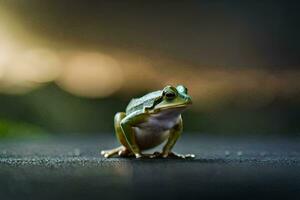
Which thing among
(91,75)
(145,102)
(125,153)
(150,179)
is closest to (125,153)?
(125,153)

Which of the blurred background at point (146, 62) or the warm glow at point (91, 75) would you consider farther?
the warm glow at point (91, 75)

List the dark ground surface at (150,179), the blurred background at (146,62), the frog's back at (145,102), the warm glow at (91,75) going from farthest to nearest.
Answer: the warm glow at (91,75)
the blurred background at (146,62)
the frog's back at (145,102)
the dark ground surface at (150,179)

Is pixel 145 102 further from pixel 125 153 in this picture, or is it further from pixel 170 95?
pixel 125 153

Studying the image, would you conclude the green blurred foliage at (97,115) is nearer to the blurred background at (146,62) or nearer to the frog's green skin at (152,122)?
the blurred background at (146,62)

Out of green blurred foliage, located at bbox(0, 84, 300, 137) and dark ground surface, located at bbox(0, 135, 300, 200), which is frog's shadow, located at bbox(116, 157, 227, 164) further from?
green blurred foliage, located at bbox(0, 84, 300, 137)

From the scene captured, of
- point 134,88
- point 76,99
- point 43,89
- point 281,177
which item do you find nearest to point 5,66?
point 43,89

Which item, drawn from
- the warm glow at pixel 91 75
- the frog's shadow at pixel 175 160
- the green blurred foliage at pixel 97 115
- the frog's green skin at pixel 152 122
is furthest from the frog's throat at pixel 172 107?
the warm glow at pixel 91 75

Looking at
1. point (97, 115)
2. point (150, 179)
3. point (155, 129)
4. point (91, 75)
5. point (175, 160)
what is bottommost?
point (150, 179)
